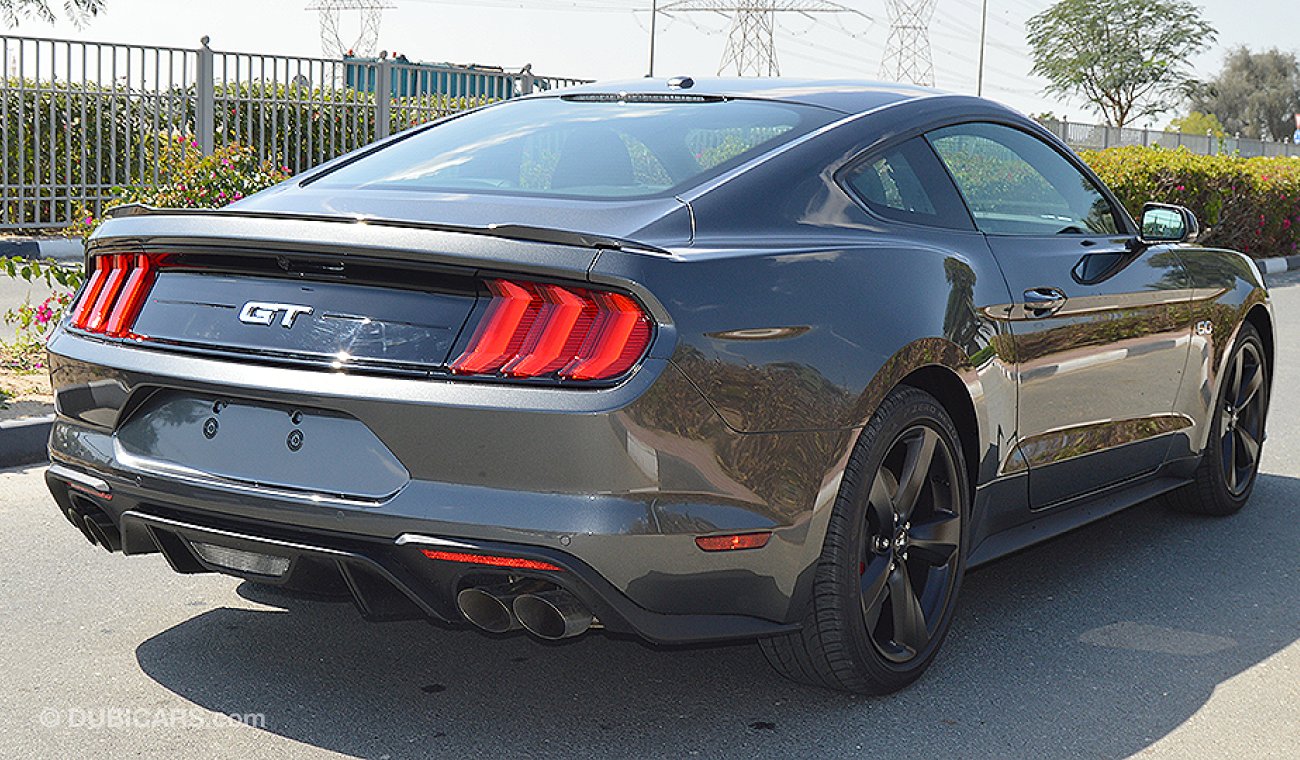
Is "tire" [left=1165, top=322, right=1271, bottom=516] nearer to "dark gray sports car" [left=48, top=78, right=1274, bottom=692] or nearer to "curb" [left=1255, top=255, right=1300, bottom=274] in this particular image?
"dark gray sports car" [left=48, top=78, right=1274, bottom=692]

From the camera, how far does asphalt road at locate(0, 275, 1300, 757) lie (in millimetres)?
3500

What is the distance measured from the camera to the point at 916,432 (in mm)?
3838

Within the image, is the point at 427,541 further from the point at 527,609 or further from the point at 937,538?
the point at 937,538

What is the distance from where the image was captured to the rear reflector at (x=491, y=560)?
10.2 ft

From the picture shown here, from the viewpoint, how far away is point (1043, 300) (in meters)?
4.36

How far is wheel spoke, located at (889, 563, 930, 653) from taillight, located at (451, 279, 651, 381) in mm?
1099

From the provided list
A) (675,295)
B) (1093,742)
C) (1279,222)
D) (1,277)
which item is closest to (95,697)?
(675,295)

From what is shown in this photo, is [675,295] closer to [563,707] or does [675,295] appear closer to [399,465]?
[399,465]

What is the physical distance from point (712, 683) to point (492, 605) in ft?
2.84

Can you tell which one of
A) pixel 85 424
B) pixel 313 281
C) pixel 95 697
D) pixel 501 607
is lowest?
pixel 95 697

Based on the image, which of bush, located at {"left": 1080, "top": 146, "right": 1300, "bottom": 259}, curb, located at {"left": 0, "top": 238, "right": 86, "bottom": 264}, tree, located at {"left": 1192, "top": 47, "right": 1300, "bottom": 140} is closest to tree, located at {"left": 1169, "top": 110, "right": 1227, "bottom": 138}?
tree, located at {"left": 1192, "top": 47, "right": 1300, "bottom": 140}

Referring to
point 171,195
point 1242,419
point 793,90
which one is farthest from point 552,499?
point 171,195

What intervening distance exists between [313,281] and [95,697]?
1.15 meters

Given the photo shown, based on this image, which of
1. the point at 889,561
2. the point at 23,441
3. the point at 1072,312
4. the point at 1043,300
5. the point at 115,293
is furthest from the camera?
the point at 23,441
